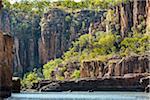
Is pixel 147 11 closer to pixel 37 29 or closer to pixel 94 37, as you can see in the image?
pixel 94 37

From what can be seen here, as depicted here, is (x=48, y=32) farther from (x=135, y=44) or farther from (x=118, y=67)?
(x=118, y=67)

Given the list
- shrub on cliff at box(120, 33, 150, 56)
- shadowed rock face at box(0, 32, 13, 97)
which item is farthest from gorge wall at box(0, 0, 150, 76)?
shadowed rock face at box(0, 32, 13, 97)

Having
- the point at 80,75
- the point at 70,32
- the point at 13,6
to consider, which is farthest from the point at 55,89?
the point at 13,6

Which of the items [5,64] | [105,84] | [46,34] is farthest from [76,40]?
[5,64]

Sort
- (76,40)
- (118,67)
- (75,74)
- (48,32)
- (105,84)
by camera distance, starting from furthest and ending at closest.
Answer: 1. (76,40)
2. (48,32)
3. (75,74)
4. (118,67)
5. (105,84)

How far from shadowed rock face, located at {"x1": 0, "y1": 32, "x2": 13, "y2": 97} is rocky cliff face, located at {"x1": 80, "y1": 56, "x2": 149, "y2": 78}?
2150 centimetres

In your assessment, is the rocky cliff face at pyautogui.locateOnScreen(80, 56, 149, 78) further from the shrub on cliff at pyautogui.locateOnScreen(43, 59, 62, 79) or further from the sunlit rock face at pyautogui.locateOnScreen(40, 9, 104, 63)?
the sunlit rock face at pyautogui.locateOnScreen(40, 9, 104, 63)

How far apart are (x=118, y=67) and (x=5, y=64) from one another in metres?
24.5

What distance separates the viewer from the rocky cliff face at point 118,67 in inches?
2202

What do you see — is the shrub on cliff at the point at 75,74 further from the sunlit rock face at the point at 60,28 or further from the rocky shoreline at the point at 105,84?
the sunlit rock face at the point at 60,28

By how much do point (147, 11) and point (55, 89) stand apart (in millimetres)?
22381

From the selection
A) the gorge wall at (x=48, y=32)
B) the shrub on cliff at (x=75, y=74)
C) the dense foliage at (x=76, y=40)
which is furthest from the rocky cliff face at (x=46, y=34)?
the shrub on cliff at (x=75, y=74)

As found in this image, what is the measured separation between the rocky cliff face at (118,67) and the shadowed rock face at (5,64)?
21.5m

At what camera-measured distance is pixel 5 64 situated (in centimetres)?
3566
